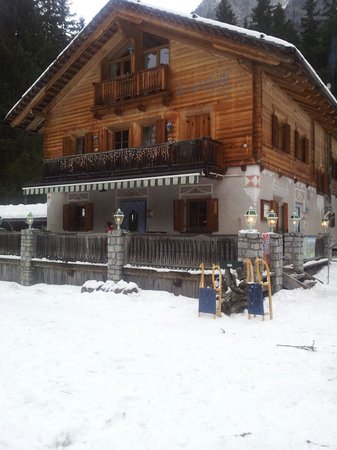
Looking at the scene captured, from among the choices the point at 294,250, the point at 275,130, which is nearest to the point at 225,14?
the point at 275,130

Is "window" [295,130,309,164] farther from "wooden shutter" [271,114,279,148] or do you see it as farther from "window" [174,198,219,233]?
"window" [174,198,219,233]

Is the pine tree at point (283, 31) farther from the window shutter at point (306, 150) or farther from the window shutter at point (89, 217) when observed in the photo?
the window shutter at point (89, 217)

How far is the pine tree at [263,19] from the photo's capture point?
43.8 meters

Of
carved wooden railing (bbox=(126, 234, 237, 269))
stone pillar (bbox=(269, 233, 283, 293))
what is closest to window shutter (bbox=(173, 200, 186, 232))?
carved wooden railing (bbox=(126, 234, 237, 269))

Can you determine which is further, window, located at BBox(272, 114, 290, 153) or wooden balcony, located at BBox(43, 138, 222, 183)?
window, located at BBox(272, 114, 290, 153)

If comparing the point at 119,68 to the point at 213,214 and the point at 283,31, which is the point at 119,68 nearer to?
A: the point at 213,214

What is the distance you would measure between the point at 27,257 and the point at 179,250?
6662 mm

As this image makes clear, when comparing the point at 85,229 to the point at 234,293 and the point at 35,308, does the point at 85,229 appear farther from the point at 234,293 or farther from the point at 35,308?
the point at 234,293

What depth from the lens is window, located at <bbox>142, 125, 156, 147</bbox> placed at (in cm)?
1739

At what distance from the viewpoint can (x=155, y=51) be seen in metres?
17.1

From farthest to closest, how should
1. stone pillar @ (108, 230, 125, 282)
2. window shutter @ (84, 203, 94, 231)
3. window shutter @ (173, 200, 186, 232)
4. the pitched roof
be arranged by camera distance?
window shutter @ (84, 203, 94, 231), window shutter @ (173, 200, 186, 232), the pitched roof, stone pillar @ (108, 230, 125, 282)

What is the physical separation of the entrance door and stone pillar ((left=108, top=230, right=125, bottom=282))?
4929 mm

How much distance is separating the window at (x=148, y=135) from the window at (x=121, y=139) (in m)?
0.97

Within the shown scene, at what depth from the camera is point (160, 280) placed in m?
11.6
